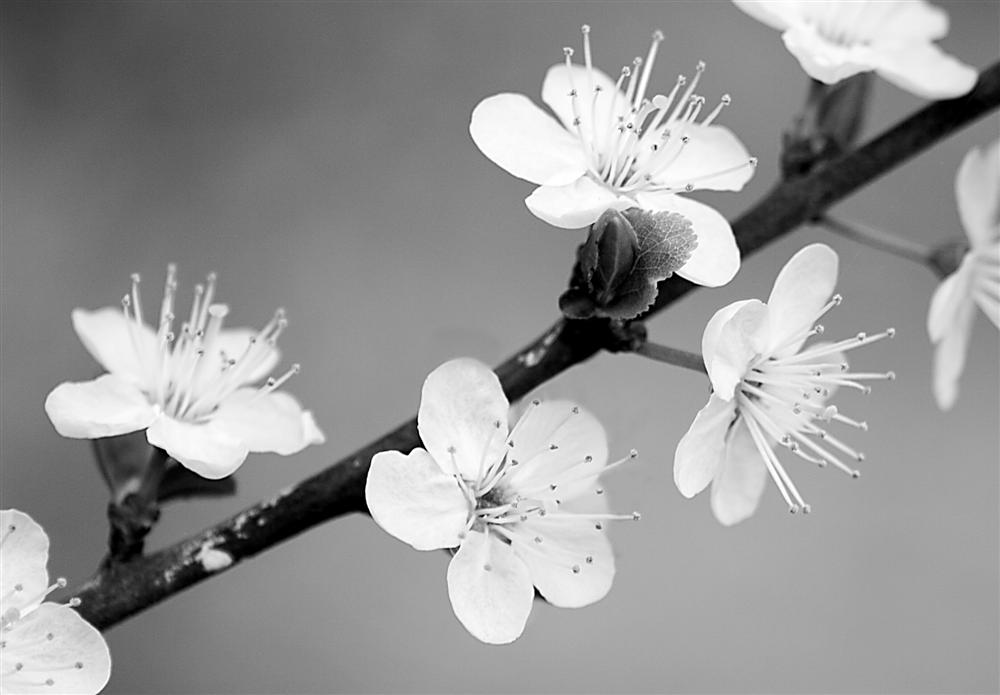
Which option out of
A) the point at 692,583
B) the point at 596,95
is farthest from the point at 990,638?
the point at 596,95

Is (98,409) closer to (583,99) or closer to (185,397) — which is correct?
(185,397)

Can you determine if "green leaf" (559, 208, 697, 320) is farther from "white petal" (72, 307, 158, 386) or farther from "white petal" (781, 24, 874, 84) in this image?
"white petal" (72, 307, 158, 386)

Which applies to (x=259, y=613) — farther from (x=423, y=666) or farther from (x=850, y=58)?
(x=850, y=58)

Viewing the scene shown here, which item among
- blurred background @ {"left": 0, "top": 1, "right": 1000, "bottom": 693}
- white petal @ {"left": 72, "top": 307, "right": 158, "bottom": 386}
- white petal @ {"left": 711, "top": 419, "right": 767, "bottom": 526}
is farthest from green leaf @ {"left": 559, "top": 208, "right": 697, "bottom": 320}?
blurred background @ {"left": 0, "top": 1, "right": 1000, "bottom": 693}

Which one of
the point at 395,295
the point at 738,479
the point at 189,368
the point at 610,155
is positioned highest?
the point at 610,155

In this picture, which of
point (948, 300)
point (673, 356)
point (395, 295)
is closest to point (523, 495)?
point (673, 356)

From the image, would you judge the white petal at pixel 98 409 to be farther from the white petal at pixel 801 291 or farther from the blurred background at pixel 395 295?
the blurred background at pixel 395 295
